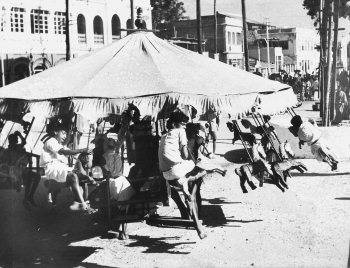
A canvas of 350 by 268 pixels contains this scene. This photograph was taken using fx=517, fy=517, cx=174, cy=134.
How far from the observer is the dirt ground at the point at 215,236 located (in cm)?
597

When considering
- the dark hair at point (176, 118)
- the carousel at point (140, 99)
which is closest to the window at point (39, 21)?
Result: the carousel at point (140, 99)

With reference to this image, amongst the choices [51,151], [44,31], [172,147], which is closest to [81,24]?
[44,31]

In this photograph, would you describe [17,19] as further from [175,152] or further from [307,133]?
[175,152]

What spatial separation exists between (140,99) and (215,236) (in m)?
2.20

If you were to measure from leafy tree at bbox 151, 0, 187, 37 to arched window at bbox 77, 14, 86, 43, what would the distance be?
20.8 meters

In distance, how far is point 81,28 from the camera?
1455 inches

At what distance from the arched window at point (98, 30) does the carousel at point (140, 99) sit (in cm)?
A: 3061

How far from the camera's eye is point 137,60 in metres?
6.63

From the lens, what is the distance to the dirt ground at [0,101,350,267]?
597cm

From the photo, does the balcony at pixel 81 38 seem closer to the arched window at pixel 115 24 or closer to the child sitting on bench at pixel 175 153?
the arched window at pixel 115 24

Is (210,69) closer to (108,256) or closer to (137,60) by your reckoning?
(137,60)

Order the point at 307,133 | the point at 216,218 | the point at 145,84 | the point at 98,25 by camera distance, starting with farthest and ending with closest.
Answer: the point at 98,25
the point at 307,133
the point at 216,218
the point at 145,84

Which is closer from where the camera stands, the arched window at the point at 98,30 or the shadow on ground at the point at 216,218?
the shadow on ground at the point at 216,218

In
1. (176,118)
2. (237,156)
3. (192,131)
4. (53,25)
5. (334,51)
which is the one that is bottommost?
(237,156)
